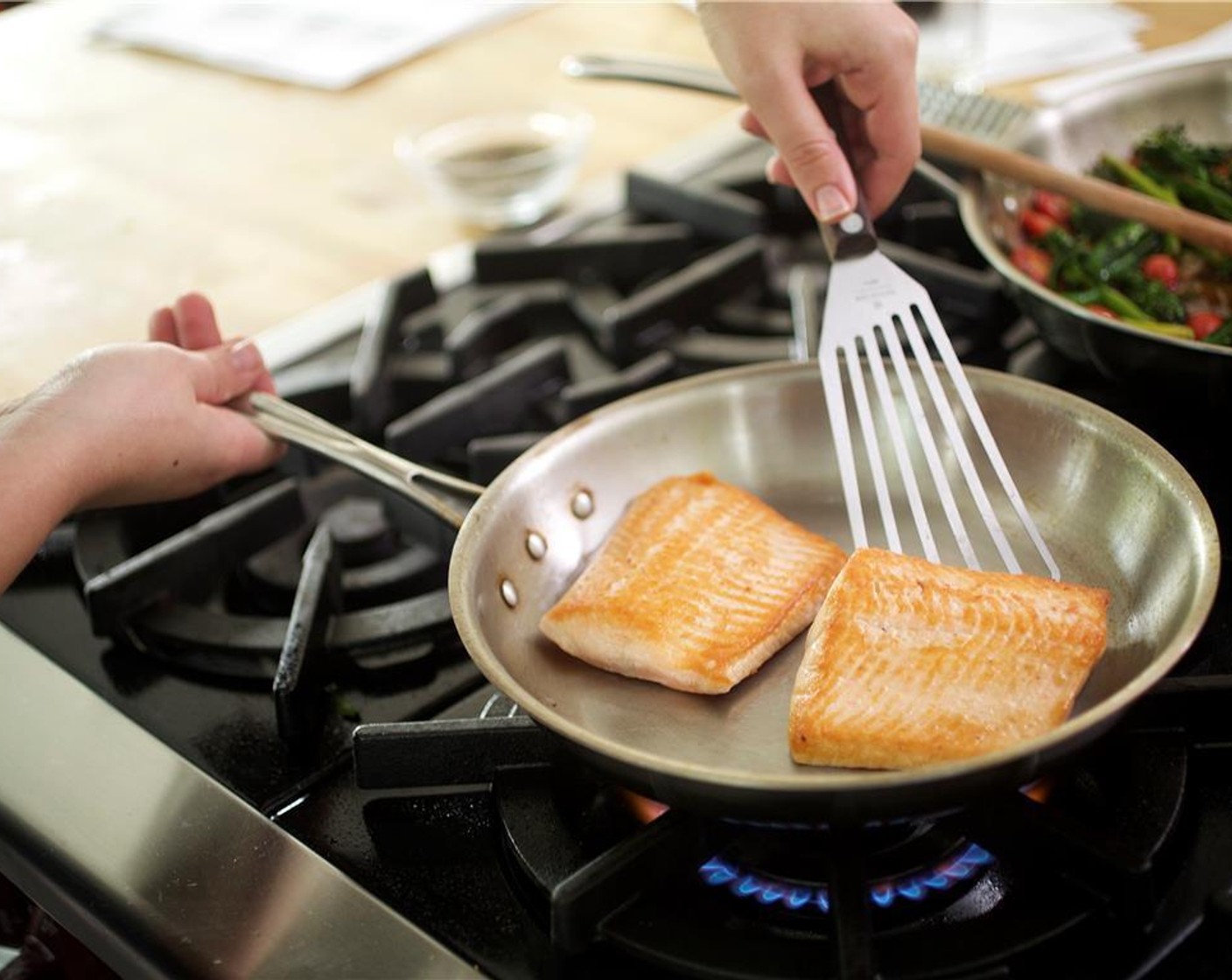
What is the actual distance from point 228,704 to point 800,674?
0.52m

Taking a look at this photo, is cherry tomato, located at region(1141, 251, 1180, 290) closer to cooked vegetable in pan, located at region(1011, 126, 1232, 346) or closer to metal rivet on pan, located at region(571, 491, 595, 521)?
cooked vegetable in pan, located at region(1011, 126, 1232, 346)

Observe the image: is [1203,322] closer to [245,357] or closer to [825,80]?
[825,80]

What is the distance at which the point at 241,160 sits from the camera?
2.26 metres

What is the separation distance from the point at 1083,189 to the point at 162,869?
1.11 m

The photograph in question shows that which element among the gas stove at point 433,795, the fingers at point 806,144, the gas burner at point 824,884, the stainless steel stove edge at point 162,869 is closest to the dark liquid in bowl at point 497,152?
the gas stove at point 433,795

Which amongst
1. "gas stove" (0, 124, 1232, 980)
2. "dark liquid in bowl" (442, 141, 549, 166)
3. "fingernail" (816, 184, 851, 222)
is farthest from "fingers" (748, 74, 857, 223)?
"dark liquid in bowl" (442, 141, 549, 166)

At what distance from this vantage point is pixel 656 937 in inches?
34.2

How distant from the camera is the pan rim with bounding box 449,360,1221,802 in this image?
789mm

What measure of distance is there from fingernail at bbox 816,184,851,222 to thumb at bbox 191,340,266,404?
56cm

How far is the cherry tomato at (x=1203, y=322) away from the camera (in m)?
1.44

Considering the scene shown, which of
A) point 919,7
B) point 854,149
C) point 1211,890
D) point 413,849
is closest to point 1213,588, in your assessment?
point 1211,890

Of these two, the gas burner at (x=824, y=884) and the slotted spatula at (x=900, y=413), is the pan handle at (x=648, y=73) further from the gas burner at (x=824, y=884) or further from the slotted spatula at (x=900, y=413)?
the gas burner at (x=824, y=884)

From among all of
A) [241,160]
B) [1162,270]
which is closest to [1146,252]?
[1162,270]

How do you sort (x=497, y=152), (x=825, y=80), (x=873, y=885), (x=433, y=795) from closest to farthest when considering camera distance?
(x=873, y=885), (x=433, y=795), (x=825, y=80), (x=497, y=152)
